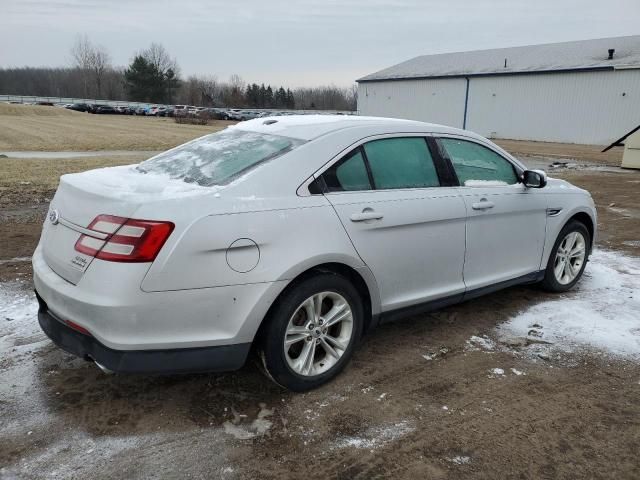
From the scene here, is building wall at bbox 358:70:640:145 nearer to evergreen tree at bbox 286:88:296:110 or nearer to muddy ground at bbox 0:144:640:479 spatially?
muddy ground at bbox 0:144:640:479

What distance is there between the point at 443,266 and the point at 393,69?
51980 millimetres

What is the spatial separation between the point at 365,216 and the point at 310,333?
79 centimetres

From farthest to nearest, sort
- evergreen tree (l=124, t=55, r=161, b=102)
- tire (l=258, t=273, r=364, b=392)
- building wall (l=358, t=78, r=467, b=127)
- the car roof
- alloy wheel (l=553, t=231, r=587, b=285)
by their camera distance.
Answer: evergreen tree (l=124, t=55, r=161, b=102)
building wall (l=358, t=78, r=467, b=127)
alloy wheel (l=553, t=231, r=587, b=285)
the car roof
tire (l=258, t=273, r=364, b=392)

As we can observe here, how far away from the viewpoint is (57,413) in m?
3.04

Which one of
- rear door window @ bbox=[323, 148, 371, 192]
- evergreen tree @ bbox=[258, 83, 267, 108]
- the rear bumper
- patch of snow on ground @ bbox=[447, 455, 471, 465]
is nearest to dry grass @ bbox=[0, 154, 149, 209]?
the rear bumper

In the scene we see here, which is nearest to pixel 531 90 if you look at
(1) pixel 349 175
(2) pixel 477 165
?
(2) pixel 477 165

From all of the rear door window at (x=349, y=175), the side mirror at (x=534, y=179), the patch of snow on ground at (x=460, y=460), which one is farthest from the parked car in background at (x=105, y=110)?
the patch of snow on ground at (x=460, y=460)

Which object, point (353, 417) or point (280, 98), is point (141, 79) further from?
point (353, 417)

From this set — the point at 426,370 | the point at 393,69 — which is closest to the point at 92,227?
the point at 426,370

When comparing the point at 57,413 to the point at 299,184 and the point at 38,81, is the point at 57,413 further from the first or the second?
the point at 38,81

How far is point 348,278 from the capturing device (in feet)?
11.1

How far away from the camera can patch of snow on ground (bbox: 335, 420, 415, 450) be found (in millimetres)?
2830

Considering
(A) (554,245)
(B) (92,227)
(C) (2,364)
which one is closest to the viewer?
(B) (92,227)

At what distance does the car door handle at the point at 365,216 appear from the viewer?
10.9ft
